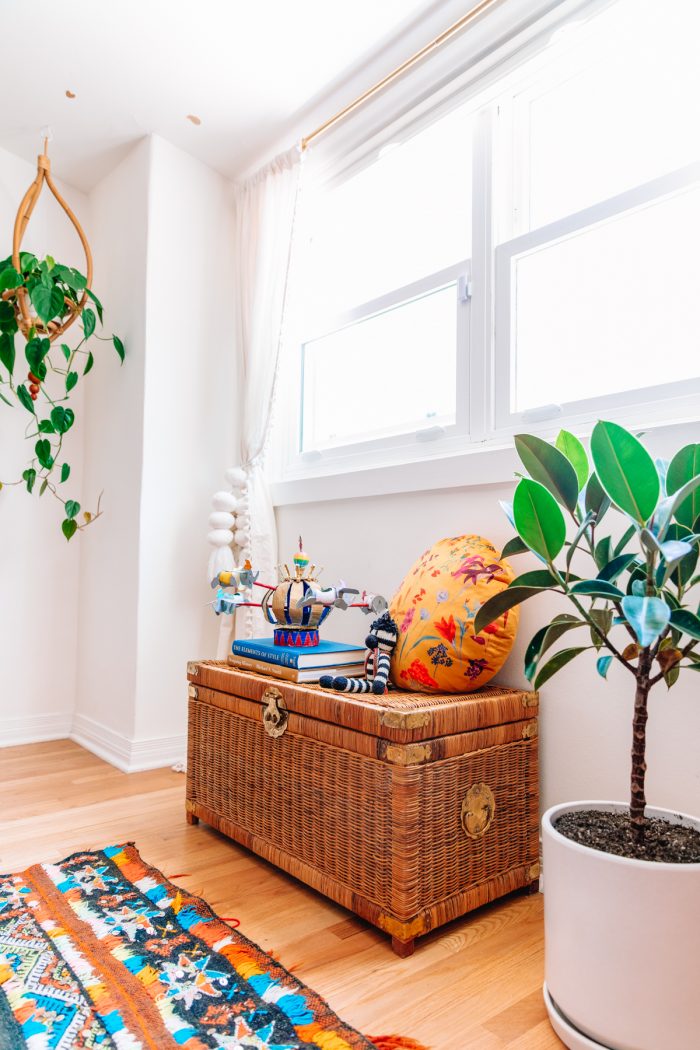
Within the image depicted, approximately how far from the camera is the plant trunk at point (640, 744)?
100cm

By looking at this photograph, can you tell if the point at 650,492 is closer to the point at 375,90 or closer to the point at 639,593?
the point at 639,593

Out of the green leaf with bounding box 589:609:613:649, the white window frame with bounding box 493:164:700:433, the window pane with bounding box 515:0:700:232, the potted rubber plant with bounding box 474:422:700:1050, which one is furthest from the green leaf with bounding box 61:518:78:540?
the green leaf with bounding box 589:609:613:649

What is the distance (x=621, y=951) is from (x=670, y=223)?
1.37m

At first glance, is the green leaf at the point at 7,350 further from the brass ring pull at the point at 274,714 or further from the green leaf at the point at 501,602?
the green leaf at the point at 501,602

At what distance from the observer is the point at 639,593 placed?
0.95 metres

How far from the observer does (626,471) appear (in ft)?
3.11

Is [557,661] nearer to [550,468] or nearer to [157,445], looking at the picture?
[550,468]

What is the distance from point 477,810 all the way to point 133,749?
1452mm

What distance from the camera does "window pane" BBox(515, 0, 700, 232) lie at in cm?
149

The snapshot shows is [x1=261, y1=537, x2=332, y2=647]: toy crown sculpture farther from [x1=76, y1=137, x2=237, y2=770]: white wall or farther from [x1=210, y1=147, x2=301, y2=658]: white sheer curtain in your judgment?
[x1=76, y1=137, x2=237, y2=770]: white wall

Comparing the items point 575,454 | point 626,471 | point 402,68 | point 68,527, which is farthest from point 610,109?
point 68,527

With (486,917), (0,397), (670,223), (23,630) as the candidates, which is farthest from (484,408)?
(23,630)

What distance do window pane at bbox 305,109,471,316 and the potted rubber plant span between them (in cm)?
116

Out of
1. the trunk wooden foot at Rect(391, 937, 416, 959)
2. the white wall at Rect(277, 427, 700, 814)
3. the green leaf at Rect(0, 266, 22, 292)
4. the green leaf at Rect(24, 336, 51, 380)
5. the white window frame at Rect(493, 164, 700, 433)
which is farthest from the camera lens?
the green leaf at Rect(24, 336, 51, 380)
